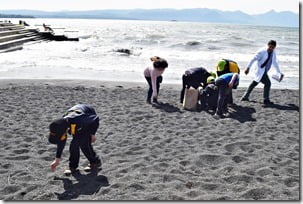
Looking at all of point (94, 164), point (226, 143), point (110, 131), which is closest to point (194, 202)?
point (94, 164)

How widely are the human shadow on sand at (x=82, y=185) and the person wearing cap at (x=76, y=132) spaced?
163 mm

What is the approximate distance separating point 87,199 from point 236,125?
3788 mm

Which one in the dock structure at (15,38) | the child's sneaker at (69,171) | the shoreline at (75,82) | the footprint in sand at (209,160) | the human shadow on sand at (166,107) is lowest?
the dock structure at (15,38)

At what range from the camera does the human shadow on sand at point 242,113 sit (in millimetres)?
7617

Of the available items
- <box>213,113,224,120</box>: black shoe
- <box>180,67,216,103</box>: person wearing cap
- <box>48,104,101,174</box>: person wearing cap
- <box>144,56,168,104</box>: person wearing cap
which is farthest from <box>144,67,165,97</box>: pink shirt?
<box>48,104,101,174</box>: person wearing cap

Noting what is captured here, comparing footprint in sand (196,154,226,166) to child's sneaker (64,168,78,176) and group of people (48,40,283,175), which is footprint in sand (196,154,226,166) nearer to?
group of people (48,40,283,175)

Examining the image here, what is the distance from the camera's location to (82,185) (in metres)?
4.43

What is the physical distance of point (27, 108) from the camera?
811cm

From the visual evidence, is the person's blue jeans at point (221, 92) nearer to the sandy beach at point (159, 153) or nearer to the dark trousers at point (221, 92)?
the dark trousers at point (221, 92)

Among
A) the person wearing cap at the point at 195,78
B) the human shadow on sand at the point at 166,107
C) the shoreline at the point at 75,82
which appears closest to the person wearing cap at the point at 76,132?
the human shadow on sand at the point at 166,107

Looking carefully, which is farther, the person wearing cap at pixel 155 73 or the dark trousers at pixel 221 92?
the person wearing cap at pixel 155 73

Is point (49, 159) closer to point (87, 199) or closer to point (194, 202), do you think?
point (87, 199)

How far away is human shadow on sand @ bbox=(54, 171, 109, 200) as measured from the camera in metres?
4.18

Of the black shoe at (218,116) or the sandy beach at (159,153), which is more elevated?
the sandy beach at (159,153)
